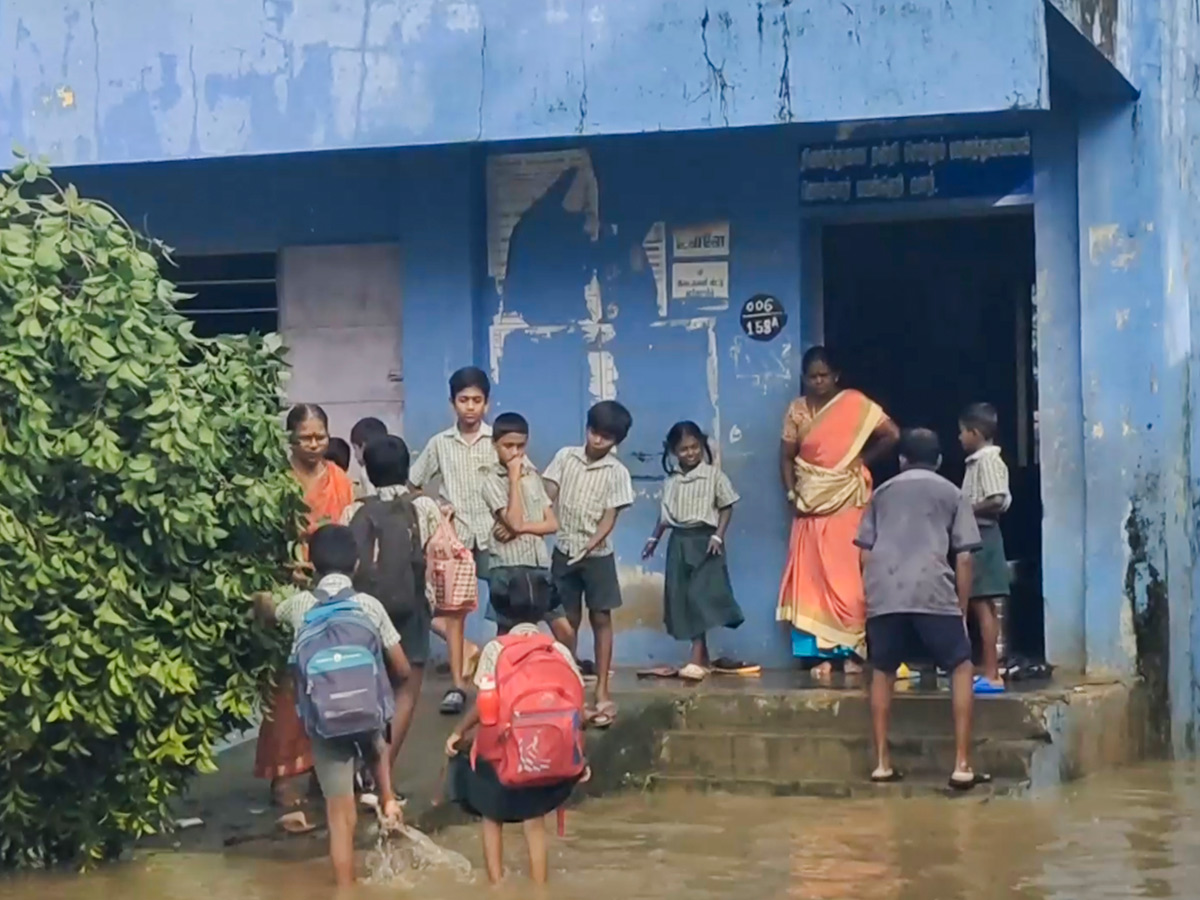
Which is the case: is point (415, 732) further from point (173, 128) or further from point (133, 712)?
point (173, 128)

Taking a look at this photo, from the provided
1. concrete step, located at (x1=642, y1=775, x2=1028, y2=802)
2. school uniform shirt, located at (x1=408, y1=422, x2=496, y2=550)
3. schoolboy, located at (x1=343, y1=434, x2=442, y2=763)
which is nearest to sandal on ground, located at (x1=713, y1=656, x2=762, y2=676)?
concrete step, located at (x1=642, y1=775, x2=1028, y2=802)

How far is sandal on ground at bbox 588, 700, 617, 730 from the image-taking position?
9234 mm

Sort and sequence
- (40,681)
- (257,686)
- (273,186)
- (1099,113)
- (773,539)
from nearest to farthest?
(40,681)
(257,686)
(1099,113)
(773,539)
(273,186)

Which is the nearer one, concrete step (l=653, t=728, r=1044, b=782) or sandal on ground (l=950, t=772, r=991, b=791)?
sandal on ground (l=950, t=772, r=991, b=791)

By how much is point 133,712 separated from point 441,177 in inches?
184

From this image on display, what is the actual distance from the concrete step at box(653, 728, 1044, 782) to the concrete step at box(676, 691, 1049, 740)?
0.05 meters

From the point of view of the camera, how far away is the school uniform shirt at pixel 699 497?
10117 mm

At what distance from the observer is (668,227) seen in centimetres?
1084

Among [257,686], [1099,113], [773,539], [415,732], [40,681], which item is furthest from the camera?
[773,539]

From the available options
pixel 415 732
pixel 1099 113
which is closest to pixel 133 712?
pixel 415 732

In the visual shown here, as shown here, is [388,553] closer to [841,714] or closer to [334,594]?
[334,594]

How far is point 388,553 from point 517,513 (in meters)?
1.21

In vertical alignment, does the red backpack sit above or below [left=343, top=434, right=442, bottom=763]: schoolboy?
below

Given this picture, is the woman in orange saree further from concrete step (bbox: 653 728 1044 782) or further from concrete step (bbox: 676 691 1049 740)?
concrete step (bbox: 676 691 1049 740)
